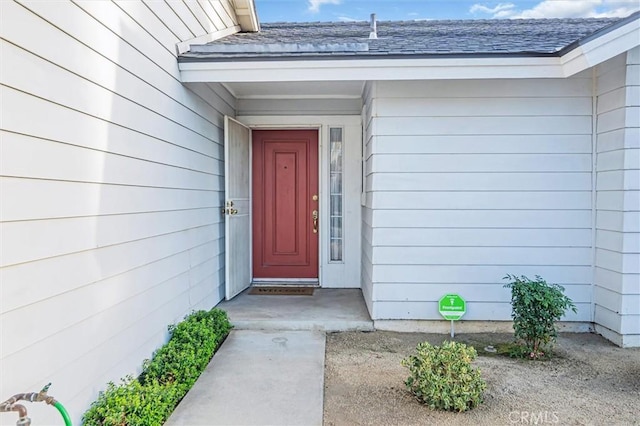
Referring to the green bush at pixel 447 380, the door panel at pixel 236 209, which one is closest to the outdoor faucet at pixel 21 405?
the green bush at pixel 447 380

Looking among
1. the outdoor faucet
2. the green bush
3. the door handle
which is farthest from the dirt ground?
the door handle

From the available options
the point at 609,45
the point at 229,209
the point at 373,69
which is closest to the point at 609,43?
the point at 609,45

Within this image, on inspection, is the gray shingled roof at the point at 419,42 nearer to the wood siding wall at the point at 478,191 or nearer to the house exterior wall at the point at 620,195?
the wood siding wall at the point at 478,191

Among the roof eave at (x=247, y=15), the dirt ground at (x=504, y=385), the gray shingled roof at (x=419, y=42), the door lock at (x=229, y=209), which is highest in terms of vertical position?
the roof eave at (x=247, y=15)

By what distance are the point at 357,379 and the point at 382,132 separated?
2192mm

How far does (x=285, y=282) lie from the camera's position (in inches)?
223

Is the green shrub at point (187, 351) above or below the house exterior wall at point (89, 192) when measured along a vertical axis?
below

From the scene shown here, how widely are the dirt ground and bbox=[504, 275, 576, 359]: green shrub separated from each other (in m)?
0.15

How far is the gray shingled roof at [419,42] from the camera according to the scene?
3.59 meters

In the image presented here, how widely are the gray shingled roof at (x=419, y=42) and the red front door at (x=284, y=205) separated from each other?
1.36m

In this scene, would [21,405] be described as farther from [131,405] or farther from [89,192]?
[89,192]

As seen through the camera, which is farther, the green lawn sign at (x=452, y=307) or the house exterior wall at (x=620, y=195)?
the green lawn sign at (x=452, y=307)

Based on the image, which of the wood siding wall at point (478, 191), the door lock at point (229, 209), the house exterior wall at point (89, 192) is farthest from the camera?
the door lock at point (229, 209)

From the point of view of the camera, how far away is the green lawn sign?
3822 mm
